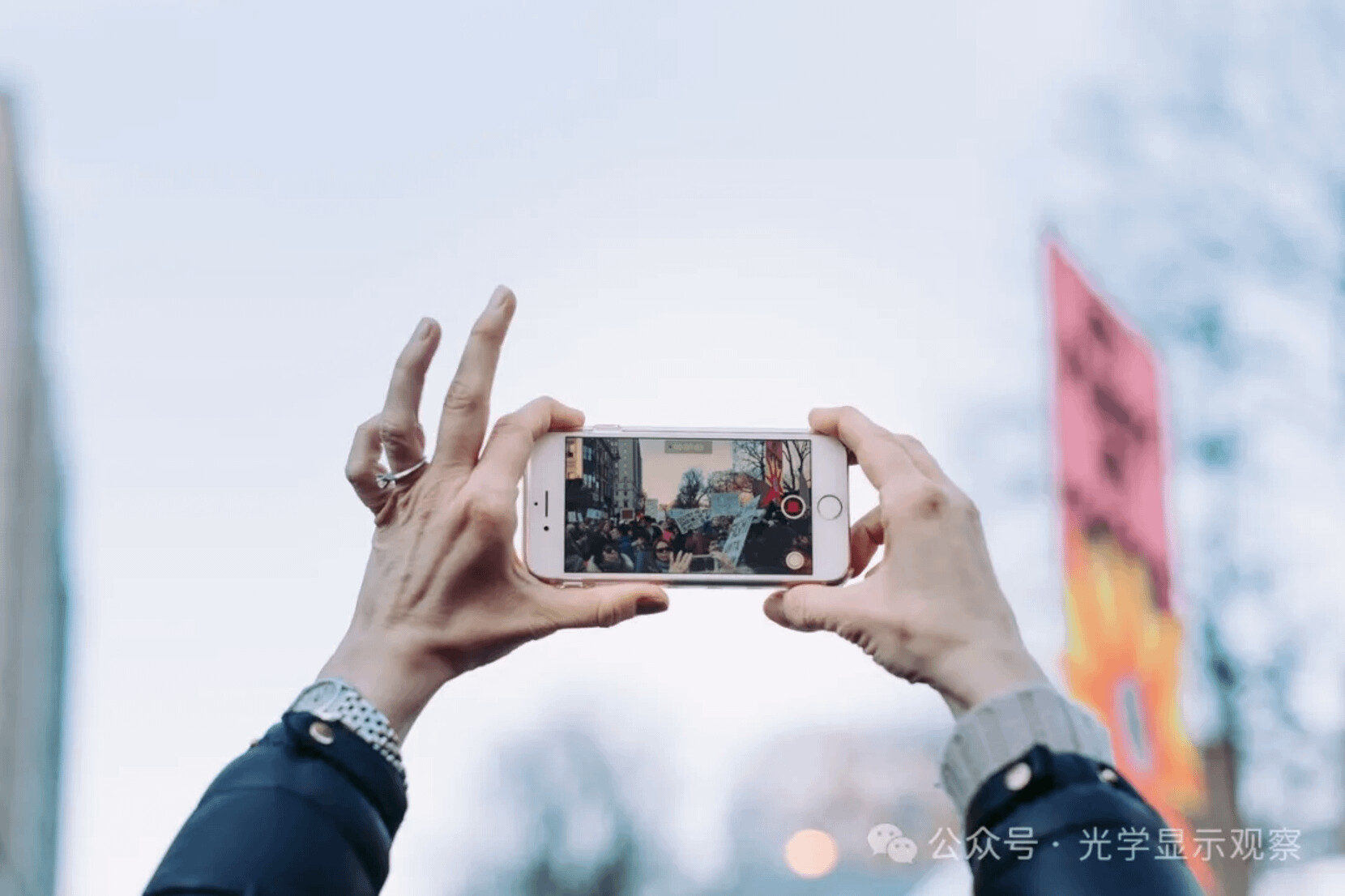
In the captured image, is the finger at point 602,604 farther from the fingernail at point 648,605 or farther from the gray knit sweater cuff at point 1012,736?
the gray knit sweater cuff at point 1012,736

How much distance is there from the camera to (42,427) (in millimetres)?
10836

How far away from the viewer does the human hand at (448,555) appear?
143 cm

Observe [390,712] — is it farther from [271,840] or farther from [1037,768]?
[1037,768]

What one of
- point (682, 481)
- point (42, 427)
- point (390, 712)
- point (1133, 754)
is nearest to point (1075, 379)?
point (1133, 754)

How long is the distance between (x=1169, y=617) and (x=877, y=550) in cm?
856

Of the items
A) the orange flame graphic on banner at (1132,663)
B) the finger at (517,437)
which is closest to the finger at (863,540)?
the finger at (517,437)

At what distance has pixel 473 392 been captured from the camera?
1.56 metres

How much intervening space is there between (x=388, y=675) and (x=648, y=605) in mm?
393

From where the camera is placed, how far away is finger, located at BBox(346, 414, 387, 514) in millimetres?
1652

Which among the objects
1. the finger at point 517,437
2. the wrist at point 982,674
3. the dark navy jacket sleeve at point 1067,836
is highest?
the finger at point 517,437

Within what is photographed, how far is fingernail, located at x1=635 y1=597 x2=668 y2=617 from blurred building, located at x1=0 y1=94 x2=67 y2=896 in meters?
8.64

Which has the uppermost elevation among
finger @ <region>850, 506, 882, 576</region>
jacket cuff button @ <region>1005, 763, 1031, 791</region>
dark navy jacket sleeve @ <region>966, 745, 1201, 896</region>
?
finger @ <region>850, 506, 882, 576</region>

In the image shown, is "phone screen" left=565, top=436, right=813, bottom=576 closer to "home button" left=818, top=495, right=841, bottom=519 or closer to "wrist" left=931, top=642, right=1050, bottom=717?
"home button" left=818, top=495, right=841, bottom=519

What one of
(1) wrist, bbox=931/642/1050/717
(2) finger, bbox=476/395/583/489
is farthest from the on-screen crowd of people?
(1) wrist, bbox=931/642/1050/717
